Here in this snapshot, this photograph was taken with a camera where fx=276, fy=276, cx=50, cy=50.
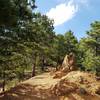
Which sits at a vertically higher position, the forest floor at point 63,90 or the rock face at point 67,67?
the rock face at point 67,67

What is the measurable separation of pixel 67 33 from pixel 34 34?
35.7 metres

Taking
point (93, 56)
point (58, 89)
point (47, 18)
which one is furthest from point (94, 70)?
point (58, 89)

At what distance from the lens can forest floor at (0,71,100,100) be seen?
77.7ft

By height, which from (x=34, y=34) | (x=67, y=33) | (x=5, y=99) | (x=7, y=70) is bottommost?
(x=5, y=99)

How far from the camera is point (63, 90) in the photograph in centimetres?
2386

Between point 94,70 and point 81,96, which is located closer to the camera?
point 81,96

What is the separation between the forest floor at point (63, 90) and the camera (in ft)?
77.7

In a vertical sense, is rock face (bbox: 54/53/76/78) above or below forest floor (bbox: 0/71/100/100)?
above

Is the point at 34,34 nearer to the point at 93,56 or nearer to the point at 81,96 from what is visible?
the point at 81,96

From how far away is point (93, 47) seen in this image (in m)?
49.6

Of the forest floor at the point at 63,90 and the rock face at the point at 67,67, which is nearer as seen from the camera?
the forest floor at the point at 63,90

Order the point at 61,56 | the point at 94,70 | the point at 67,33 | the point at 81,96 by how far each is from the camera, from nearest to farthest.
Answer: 1. the point at 81,96
2. the point at 94,70
3. the point at 61,56
4. the point at 67,33

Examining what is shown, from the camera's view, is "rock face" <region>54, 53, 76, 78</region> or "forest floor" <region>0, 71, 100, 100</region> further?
"rock face" <region>54, 53, 76, 78</region>

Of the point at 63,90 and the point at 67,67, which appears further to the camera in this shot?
the point at 67,67
